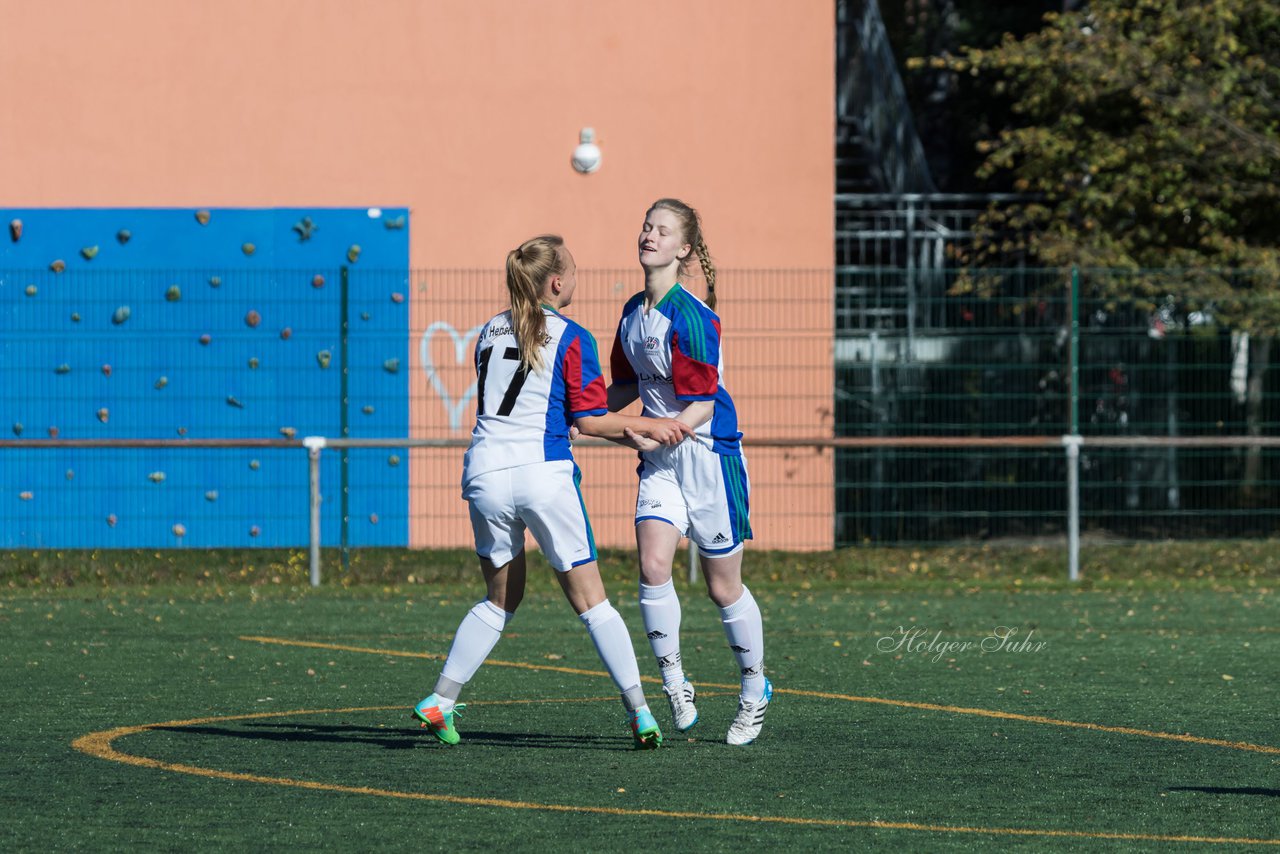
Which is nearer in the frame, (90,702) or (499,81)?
(90,702)

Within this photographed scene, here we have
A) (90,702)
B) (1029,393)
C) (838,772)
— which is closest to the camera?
(838,772)

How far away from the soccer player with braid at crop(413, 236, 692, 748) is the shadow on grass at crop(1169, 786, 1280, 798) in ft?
5.57

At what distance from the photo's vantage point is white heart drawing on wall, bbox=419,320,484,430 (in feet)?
48.9

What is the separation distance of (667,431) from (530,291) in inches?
25.0

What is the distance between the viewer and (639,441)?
653 cm

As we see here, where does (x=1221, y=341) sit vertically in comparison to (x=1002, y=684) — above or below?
above

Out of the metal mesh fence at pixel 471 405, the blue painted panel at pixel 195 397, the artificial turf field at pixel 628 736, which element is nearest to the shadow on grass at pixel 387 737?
the artificial turf field at pixel 628 736

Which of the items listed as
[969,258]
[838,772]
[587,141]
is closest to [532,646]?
[838,772]

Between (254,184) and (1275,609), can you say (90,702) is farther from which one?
(254,184)

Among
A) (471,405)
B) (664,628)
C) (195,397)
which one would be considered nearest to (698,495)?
(664,628)

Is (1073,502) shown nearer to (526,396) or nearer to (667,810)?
(526,396)

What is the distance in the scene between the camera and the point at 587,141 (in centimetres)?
1603

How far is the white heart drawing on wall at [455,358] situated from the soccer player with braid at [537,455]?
27.3 ft

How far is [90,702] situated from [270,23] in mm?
9262
